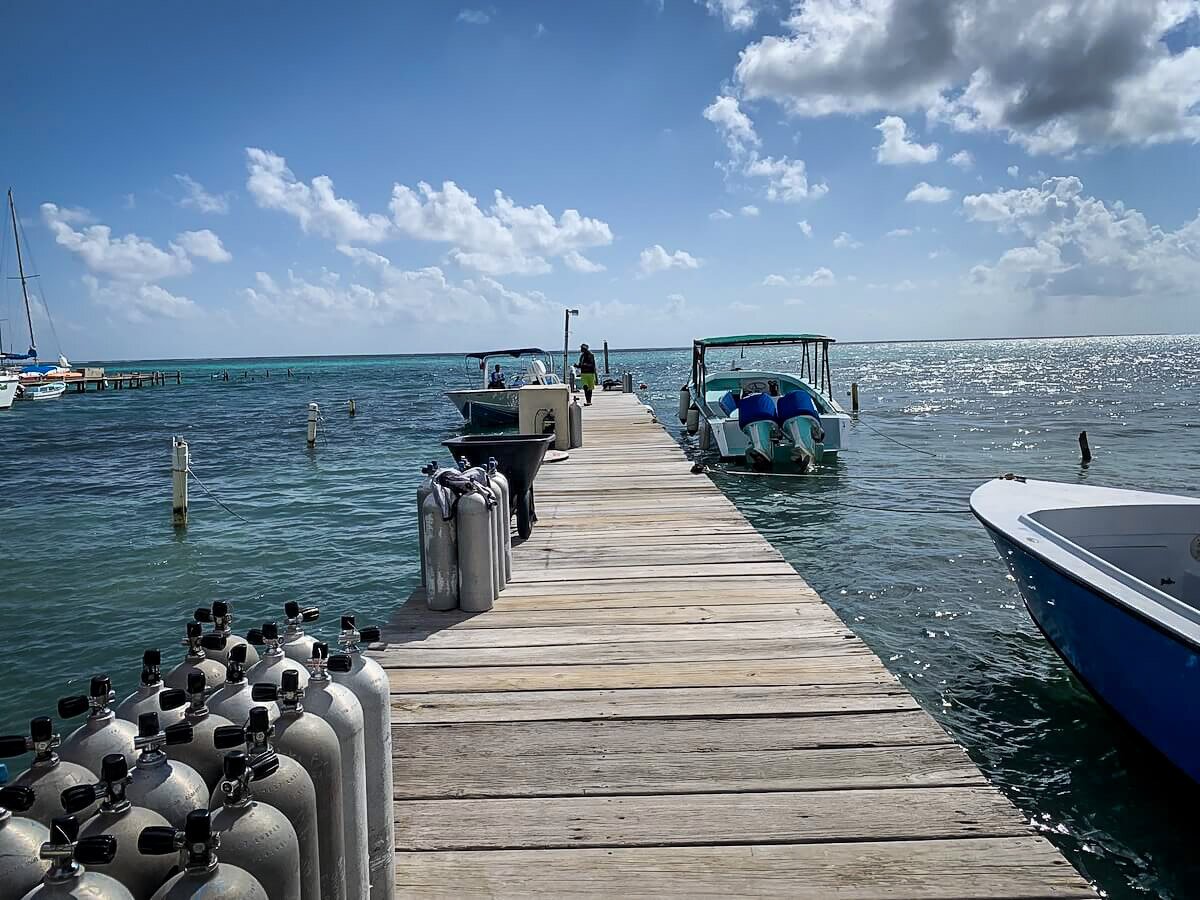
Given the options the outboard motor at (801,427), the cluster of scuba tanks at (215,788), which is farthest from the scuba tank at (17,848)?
the outboard motor at (801,427)

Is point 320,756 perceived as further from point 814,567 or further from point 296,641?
point 814,567

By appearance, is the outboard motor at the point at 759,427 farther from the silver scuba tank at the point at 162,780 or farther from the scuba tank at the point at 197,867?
the scuba tank at the point at 197,867

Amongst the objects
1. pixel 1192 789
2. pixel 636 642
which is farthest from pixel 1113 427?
pixel 636 642

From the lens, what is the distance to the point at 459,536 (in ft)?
15.5

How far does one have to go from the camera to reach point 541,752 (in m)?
3.09

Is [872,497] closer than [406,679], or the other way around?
[406,679]

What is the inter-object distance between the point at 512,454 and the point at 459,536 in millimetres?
1461

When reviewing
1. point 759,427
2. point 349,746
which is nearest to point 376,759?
point 349,746

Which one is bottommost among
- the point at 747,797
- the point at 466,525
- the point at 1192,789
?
the point at 1192,789

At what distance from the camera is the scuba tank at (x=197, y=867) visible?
131cm

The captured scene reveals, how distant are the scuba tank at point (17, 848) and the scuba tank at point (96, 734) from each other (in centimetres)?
25

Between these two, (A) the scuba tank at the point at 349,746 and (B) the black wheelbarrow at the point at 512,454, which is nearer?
(A) the scuba tank at the point at 349,746

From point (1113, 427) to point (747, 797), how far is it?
30025 mm

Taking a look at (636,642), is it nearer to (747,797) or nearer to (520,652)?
(520,652)
